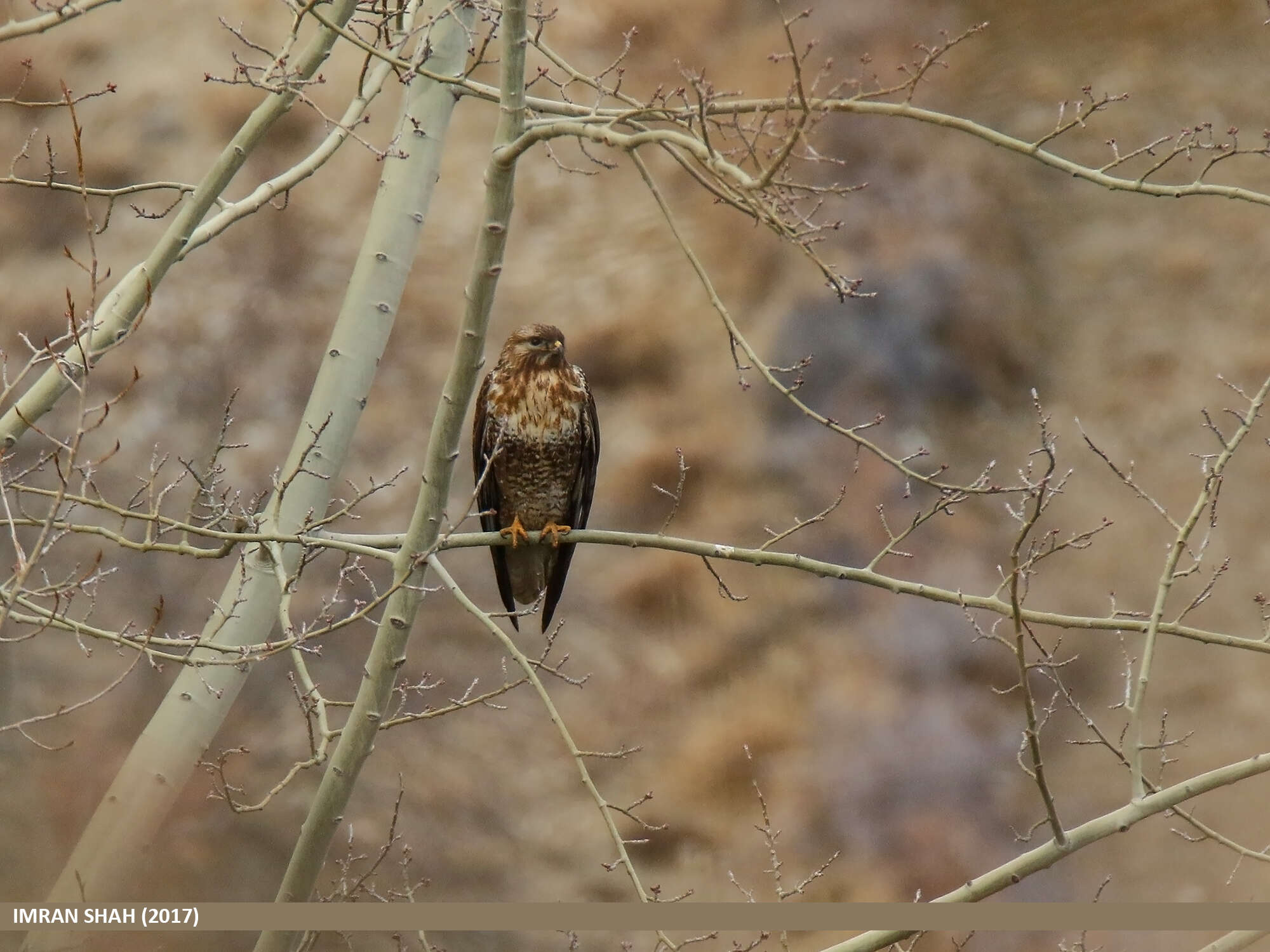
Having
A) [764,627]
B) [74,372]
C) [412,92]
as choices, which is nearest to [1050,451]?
[74,372]

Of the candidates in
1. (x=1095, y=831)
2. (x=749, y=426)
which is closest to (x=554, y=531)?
(x=1095, y=831)

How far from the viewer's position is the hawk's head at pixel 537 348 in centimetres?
394

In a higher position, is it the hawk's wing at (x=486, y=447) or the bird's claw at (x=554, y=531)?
the hawk's wing at (x=486, y=447)

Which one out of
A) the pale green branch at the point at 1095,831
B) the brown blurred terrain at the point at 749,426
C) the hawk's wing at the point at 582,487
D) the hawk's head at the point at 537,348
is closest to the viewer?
the pale green branch at the point at 1095,831

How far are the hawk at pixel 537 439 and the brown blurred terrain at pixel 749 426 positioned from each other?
104 inches

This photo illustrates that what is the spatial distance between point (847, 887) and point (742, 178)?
17.3 feet

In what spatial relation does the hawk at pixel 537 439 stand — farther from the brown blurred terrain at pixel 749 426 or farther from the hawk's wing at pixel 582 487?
the brown blurred terrain at pixel 749 426

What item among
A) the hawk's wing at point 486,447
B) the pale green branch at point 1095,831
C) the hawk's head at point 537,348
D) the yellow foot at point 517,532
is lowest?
the pale green branch at point 1095,831

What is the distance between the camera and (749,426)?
23.1ft

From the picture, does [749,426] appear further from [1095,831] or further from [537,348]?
[1095,831]

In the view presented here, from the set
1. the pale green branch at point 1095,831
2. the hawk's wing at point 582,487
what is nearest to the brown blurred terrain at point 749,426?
the hawk's wing at point 582,487

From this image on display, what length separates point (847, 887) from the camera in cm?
634

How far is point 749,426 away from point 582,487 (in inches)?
121

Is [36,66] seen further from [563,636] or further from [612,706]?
[612,706]
